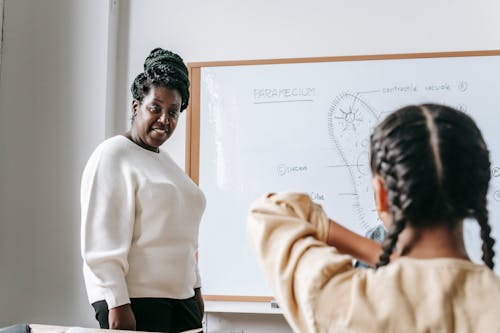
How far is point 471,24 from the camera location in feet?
7.82

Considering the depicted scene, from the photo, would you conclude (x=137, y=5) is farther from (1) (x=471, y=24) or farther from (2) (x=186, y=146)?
(1) (x=471, y=24)

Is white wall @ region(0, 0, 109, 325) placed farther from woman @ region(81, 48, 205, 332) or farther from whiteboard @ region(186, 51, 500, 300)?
woman @ region(81, 48, 205, 332)

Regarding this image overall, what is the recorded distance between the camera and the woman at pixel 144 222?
1.41m

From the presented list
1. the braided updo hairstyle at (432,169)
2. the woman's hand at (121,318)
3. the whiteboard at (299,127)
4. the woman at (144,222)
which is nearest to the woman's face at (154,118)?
the woman at (144,222)

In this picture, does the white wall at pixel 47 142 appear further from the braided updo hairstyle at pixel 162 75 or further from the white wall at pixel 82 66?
the braided updo hairstyle at pixel 162 75

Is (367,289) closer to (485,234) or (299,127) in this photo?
(485,234)

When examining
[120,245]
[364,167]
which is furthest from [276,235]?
[364,167]

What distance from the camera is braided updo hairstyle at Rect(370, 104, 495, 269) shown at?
2.38 feet

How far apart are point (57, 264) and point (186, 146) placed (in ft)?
2.59

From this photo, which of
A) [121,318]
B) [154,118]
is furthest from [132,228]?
[154,118]

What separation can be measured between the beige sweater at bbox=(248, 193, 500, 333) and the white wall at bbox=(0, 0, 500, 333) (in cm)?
170

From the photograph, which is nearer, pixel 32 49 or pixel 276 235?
pixel 276 235

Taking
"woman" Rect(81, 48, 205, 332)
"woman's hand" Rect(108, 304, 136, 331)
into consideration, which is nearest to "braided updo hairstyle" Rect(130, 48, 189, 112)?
"woman" Rect(81, 48, 205, 332)

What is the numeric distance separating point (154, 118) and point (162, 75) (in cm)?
13
